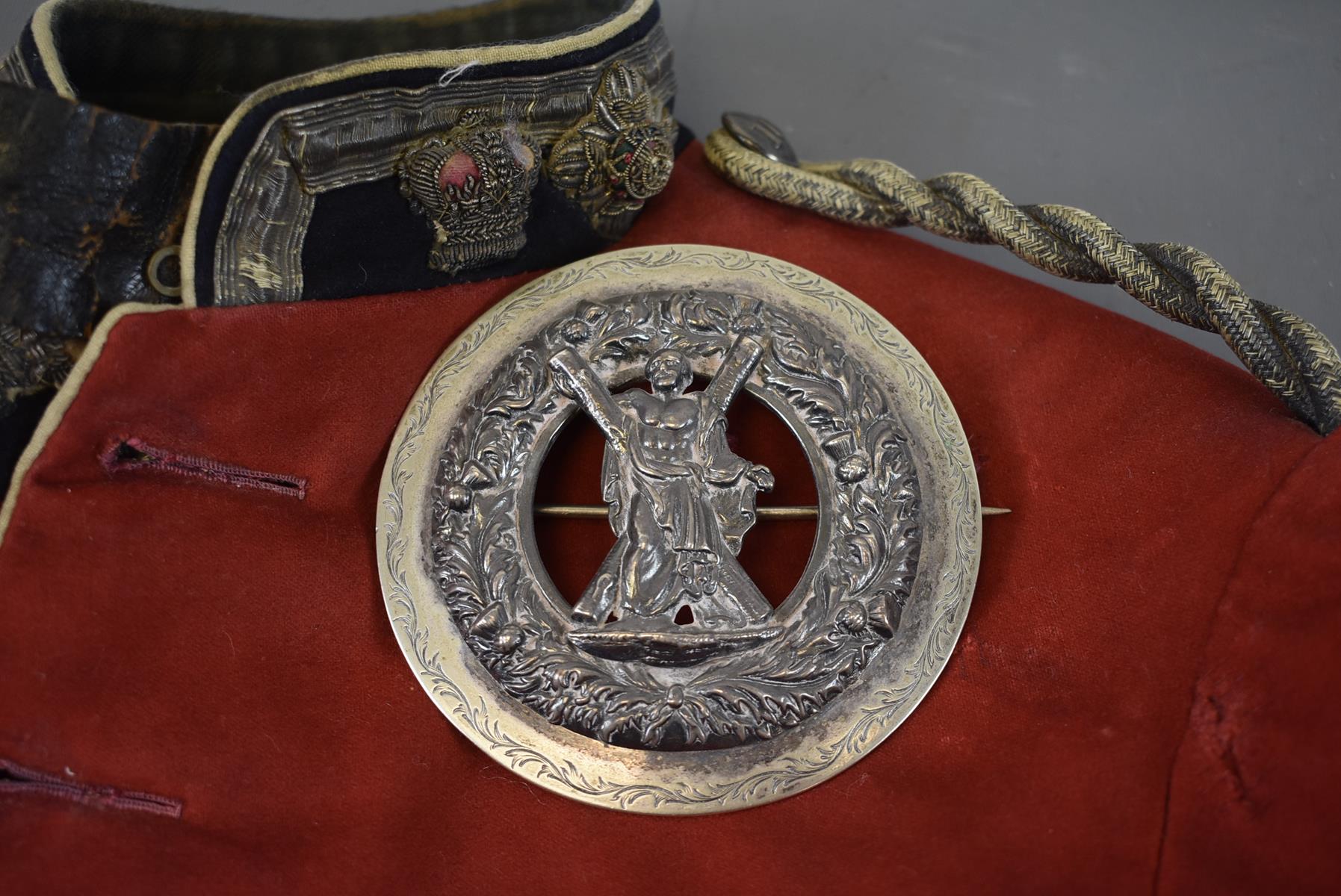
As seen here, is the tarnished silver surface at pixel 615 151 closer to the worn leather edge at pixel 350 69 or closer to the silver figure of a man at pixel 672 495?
the worn leather edge at pixel 350 69

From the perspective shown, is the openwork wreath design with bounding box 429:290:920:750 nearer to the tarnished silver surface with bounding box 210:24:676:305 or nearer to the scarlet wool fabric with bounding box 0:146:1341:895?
the scarlet wool fabric with bounding box 0:146:1341:895

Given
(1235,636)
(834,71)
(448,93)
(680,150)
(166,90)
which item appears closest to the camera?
(1235,636)

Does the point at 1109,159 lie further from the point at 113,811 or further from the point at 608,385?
the point at 113,811

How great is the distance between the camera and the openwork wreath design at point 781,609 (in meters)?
1.17

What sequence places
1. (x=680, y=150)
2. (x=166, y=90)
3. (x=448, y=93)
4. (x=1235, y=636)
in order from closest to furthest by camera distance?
1. (x=1235, y=636)
2. (x=448, y=93)
3. (x=166, y=90)
4. (x=680, y=150)

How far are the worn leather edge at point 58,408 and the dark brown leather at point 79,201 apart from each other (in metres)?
0.04

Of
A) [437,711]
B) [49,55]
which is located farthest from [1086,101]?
[49,55]

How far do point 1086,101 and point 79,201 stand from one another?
4.60 feet

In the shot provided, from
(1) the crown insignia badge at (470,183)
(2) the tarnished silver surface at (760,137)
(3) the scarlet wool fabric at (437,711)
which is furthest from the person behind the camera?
(2) the tarnished silver surface at (760,137)

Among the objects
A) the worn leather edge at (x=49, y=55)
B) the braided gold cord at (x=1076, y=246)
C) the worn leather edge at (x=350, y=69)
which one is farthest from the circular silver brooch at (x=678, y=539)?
the worn leather edge at (x=49, y=55)

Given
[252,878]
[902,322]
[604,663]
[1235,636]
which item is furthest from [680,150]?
[252,878]

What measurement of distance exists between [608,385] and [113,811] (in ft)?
2.32

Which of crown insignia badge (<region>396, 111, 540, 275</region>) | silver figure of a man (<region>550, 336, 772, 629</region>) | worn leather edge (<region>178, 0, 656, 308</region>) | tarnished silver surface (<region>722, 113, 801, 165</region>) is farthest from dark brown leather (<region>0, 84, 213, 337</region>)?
tarnished silver surface (<region>722, 113, 801, 165</region>)

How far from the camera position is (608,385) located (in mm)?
1310
